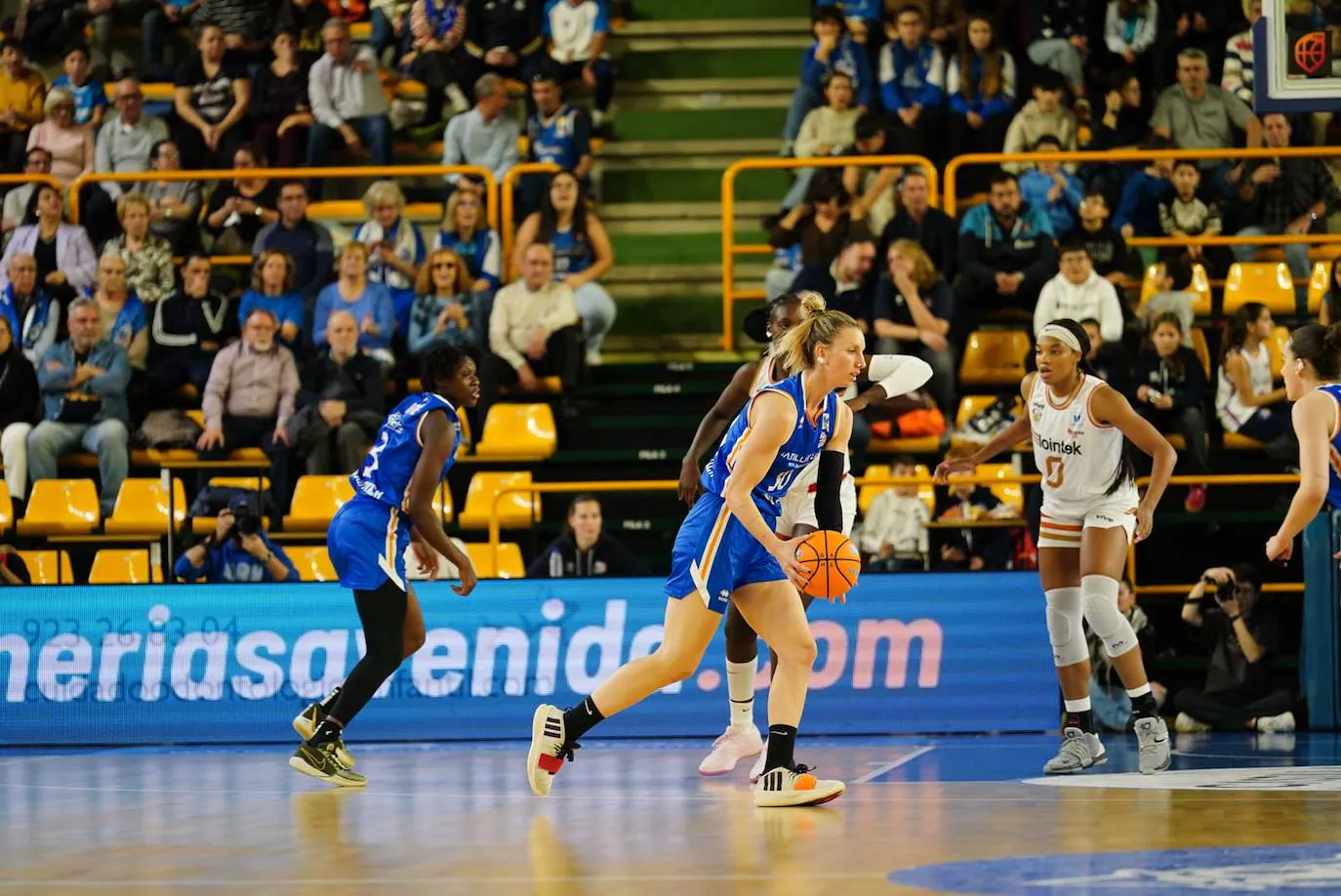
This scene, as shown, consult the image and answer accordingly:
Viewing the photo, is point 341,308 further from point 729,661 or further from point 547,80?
point 729,661

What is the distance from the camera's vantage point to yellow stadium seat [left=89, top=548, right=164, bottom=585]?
1371cm

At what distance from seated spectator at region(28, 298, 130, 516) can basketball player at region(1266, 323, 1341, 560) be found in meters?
8.82

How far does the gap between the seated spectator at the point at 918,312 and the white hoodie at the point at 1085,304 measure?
0.70m

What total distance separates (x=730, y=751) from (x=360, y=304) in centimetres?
680

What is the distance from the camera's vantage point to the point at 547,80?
55.6 ft

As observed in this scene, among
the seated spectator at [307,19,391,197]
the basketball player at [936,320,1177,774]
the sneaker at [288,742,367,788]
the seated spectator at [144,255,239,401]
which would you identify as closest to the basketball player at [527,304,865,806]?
the sneaker at [288,742,367,788]

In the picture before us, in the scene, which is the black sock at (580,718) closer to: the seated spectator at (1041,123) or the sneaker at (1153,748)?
the sneaker at (1153,748)

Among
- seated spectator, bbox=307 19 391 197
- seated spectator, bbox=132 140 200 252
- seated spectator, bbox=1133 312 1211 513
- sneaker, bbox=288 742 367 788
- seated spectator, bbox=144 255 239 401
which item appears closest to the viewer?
sneaker, bbox=288 742 367 788

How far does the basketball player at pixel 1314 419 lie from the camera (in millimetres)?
8633

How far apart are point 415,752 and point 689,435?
15.1 ft

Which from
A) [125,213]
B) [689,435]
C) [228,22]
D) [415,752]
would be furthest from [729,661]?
[228,22]

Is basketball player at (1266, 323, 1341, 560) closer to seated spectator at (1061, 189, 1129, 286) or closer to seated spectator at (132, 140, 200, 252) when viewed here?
seated spectator at (1061, 189, 1129, 286)

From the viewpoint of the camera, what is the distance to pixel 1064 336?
9.27m

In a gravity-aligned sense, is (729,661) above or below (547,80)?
below
